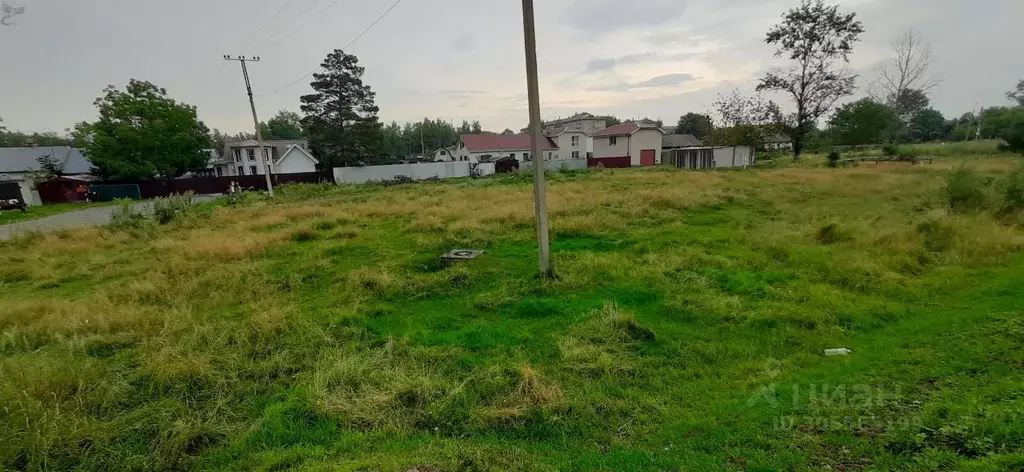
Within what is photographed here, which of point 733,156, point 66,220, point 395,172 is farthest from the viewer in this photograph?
point 395,172

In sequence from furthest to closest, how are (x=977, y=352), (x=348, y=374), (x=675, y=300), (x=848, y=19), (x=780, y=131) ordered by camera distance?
1. (x=780, y=131)
2. (x=848, y=19)
3. (x=675, y=300)
4. (x=348, y=374)
5. (x=977, y=352)

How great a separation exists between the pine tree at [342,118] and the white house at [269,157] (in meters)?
3.85

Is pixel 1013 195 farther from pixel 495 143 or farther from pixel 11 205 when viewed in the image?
pixel 11 205

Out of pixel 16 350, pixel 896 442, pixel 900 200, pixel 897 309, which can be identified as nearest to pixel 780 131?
pixel 900 200

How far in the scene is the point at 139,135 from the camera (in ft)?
111

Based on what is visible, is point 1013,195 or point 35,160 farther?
point 35,160

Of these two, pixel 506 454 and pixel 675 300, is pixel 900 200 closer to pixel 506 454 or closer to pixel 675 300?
pixel 675 300

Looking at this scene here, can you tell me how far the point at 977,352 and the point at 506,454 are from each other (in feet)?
15.4

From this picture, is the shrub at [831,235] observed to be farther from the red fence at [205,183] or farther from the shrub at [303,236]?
the red fence at [205,183]

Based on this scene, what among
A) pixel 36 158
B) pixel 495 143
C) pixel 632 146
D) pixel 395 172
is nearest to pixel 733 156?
pixel 632 146

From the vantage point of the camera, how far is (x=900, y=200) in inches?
549

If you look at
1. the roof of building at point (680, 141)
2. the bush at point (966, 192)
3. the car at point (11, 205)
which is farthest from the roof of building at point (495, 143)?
the bush at point (966, 192)

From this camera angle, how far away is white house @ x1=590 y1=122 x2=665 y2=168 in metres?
43.3

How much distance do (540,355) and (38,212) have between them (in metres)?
34.4
